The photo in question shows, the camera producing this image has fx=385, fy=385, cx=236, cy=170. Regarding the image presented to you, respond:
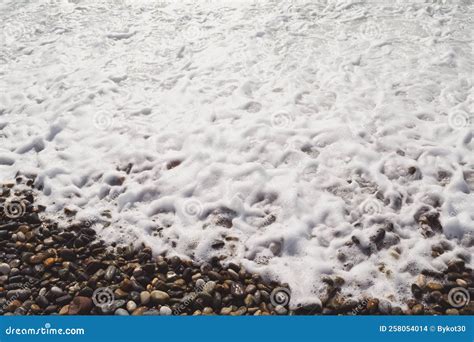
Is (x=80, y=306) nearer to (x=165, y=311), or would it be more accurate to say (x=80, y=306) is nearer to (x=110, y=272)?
(x=110, y=272)

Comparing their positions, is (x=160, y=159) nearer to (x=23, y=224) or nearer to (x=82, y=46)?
(x=23, y=224)

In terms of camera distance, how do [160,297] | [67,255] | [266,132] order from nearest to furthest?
[160,297] → [67,255] → [266,132]

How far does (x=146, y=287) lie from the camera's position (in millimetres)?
4195

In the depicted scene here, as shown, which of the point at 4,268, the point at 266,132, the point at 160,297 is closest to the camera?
the point at 160,297

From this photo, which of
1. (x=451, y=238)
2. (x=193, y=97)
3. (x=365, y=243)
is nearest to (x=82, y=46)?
(x=193, y=97)

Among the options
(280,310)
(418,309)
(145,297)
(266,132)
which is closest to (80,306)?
(145,297)

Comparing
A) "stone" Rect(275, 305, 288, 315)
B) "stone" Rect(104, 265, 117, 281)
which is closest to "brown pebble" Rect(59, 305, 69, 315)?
"stone" Rect(104, 265, 117, 281)

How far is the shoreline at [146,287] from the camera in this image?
12.9 feet

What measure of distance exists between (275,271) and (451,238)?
83.1 inches

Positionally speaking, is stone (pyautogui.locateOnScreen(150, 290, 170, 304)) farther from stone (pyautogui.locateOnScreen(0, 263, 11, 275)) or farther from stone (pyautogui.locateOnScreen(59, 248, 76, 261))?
stone (pyautogui.locateOnScreen(0, 263, 11, 275))

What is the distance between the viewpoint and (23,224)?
16.2ft

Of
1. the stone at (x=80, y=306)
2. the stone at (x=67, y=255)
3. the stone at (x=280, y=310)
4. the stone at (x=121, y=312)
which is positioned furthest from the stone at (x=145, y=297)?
the stone at (x=280, y=310)

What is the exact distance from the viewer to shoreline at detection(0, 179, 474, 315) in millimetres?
3926

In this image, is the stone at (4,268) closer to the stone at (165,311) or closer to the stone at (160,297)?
the stone at (160,297)
